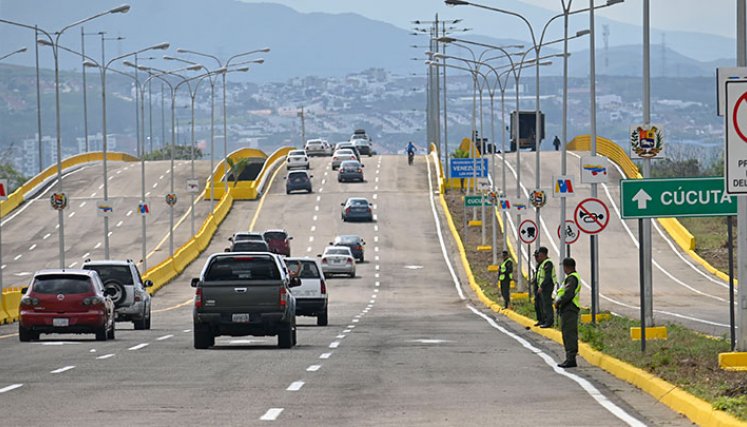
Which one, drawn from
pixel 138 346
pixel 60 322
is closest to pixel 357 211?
pixel 60 322

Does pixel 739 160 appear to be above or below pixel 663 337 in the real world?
above

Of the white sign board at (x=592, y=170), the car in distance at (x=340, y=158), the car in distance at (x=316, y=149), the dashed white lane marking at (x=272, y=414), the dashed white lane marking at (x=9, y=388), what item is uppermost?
the car in distance at (x=316, y=149)

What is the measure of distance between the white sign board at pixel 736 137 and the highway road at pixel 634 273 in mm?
16688

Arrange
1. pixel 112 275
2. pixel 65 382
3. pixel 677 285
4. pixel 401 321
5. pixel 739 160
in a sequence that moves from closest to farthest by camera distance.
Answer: pixel 739 160 < pixel 65 382 < pixel 112 275 < pixel 401 321 < pixel 677 285

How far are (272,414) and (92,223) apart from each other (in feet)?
254

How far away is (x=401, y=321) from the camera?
1676 inches

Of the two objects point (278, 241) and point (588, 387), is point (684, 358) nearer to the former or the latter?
point (588, 387)

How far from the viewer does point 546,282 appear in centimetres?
3356

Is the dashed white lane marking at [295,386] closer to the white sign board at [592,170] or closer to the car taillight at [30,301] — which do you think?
the car taillight at [30,301]

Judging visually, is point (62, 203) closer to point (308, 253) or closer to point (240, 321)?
point (308, 253)

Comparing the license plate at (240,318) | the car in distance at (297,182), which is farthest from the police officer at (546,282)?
the car in distance at (297,182)

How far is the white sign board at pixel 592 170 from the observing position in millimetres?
34781

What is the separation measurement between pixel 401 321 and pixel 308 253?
35.7 meters

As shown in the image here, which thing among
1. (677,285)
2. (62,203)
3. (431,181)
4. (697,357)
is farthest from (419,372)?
(431,181)
